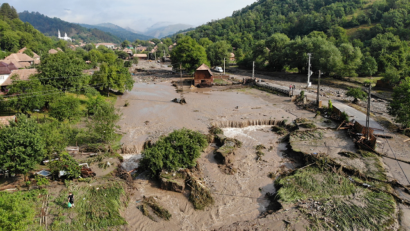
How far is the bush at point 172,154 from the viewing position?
17156 millimetres

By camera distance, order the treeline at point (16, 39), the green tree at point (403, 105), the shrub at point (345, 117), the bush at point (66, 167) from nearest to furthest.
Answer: the bush at point (66, 167) < the green tree at point (403, 105) < the shrub at point (345, 117) < the treeline at point (16, 39)

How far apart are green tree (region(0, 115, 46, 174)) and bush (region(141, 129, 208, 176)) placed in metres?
6.49

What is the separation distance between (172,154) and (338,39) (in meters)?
65.3

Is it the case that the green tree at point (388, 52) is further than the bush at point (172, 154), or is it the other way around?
the green tree at point (388, 52)

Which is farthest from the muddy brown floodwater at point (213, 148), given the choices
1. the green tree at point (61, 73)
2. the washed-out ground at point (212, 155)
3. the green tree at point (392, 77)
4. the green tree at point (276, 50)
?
the green tree at point (276, 50)

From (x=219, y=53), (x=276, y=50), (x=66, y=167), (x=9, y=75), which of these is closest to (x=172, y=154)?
(x=66, y=167)

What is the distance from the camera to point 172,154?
17672 millimetres

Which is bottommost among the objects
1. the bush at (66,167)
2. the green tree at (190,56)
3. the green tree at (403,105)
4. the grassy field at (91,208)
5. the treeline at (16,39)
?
the grassy field at (91,208)

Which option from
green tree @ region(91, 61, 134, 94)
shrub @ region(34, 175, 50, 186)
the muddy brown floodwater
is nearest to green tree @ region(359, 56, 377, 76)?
the muddy brown floodwater

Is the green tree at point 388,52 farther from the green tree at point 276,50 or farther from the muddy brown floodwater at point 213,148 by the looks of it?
the muddy brown floodwater at point 213,148

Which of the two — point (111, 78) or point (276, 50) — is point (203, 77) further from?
point (276, 50)

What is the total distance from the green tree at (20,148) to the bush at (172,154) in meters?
Answer: 6.49

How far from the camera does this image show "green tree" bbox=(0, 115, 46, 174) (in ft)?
46.8

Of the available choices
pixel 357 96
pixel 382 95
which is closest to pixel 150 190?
pixel 357 96
